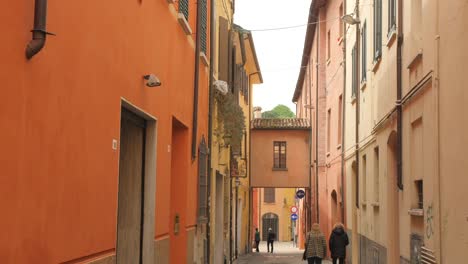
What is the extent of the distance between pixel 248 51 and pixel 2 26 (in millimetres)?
24541

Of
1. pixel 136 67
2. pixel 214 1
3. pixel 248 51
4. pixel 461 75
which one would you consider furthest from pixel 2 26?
pixel 248 51

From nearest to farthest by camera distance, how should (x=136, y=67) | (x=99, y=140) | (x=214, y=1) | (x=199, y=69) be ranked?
(x=99, y=140), (x=136, y=67), (x=199, y=69), (x=214, y=1)

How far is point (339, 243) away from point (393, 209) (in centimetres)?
675

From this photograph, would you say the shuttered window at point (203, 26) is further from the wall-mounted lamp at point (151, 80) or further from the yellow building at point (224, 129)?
the wall-mounted lamp at point (151, 80)

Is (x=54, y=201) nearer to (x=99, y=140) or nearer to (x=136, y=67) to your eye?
(x=99, y=140)

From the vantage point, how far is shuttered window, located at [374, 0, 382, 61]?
14320mm

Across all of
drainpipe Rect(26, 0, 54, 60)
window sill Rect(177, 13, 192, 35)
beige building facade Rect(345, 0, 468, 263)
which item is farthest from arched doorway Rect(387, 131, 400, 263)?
drainpipe Rect(26, 0, 54, 60)

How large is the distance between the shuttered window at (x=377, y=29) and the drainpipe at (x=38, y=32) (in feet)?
33.2

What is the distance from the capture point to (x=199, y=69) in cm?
1420

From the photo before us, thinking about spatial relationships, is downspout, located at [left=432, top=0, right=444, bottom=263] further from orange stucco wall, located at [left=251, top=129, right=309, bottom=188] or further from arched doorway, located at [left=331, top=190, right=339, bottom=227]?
orange stucco wall, located at [left=251, top=129, right=309, bottom=188]

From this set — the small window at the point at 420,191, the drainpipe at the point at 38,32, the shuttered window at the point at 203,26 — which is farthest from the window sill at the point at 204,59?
the drainpipe at the point at 38,32

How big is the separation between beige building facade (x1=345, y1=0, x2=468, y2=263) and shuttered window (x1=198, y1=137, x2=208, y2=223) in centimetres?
365

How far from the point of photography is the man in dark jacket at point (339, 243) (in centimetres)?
1980

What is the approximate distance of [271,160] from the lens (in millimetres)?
34188
